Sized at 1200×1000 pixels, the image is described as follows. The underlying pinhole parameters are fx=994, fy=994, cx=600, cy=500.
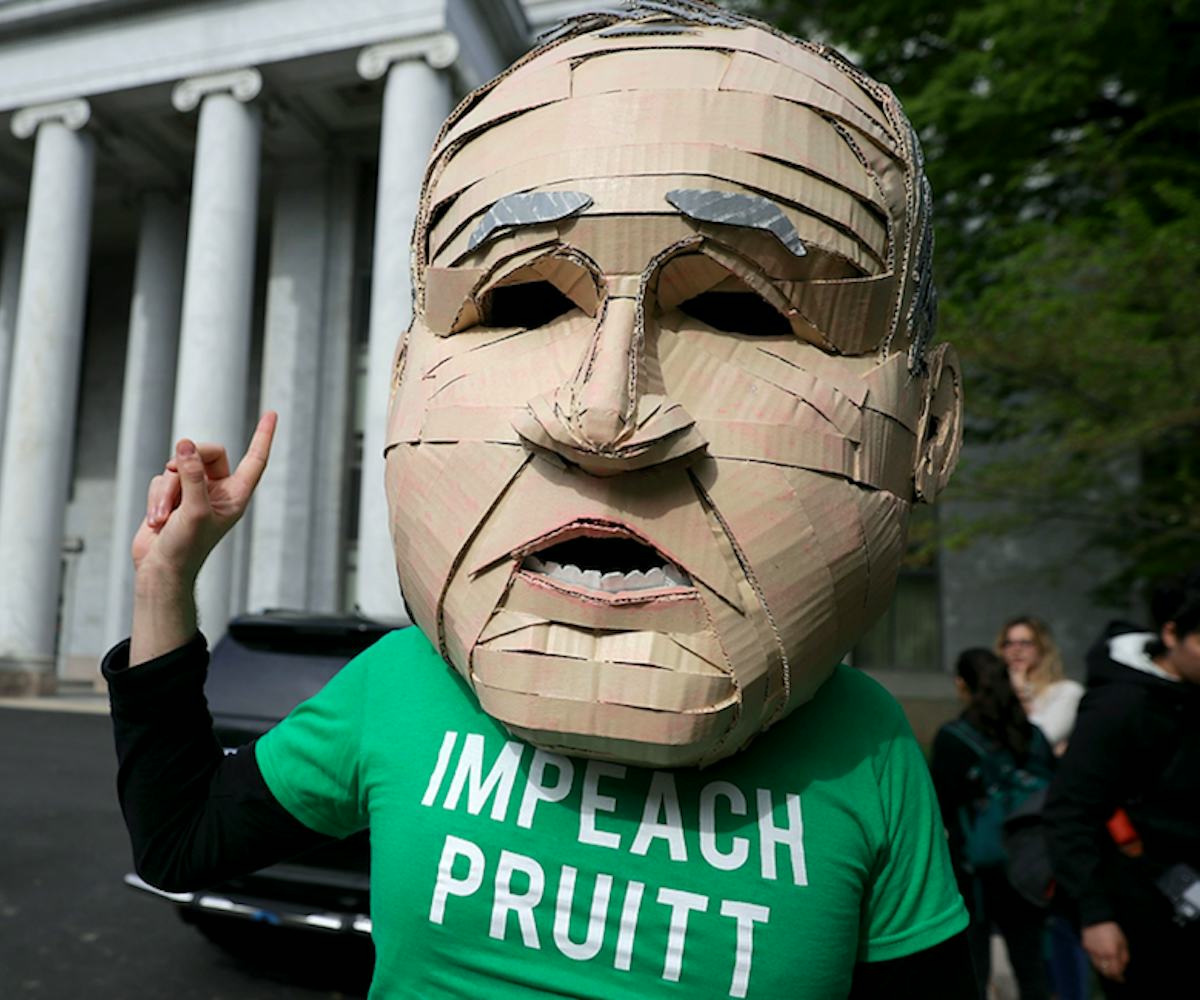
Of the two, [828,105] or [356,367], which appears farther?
[356,367]

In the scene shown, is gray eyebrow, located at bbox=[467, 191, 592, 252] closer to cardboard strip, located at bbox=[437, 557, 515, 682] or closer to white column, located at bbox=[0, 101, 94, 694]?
cardboard strip, located at bbox=[437, 557, 515, 682]

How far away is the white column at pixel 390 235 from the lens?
12023 mm

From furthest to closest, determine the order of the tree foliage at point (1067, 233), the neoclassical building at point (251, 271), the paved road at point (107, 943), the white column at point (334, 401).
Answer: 1. the white column at point (334, 401)
2. the neoclassical building at point (251, 271)
3. the tree foliage at point (1067, 233)
4. the paved road at point (107, 943)

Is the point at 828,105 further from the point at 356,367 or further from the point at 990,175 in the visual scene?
the point at 356,367

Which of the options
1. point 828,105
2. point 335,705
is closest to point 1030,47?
point 828,105

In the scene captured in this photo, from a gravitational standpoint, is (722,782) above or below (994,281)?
below

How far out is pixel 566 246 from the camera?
1204mm

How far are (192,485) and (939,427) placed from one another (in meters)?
1.08

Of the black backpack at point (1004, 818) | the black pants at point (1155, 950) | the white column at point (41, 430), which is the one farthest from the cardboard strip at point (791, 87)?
the white column at point (41, 430)

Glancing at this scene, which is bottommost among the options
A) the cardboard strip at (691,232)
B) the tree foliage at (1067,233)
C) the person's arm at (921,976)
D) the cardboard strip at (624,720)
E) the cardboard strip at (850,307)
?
the person's arm at (921,976)

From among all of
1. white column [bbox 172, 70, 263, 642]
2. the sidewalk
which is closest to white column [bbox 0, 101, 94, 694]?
the sidewalk

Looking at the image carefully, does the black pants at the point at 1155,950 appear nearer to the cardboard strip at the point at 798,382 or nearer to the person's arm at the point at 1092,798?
the person's arm at the point at 1092,798

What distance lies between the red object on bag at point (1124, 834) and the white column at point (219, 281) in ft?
40.2

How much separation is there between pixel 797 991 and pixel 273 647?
11.6 ft
